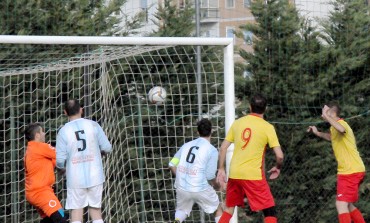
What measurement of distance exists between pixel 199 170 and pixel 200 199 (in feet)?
1.23

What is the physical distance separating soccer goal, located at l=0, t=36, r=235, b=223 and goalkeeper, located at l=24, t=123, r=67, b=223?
1.21 m

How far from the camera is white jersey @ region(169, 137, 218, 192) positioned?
12.0 metres

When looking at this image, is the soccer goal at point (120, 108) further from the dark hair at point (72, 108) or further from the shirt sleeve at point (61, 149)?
the shirt sleeve at point (61, 149)

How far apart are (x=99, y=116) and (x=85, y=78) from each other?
1.83 ft

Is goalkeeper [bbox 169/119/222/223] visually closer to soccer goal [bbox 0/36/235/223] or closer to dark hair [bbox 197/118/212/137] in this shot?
dark hair [bbox 197/118/212/137]

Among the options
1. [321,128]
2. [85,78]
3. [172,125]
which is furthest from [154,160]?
[321,128]

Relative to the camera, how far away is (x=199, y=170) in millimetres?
12055

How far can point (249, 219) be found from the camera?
14984mm

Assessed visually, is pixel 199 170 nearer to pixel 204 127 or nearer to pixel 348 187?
pixel 204 127

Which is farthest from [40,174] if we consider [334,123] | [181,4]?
[181,4]

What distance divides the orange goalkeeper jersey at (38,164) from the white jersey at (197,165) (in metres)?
1.52

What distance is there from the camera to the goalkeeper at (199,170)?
39.4 feet

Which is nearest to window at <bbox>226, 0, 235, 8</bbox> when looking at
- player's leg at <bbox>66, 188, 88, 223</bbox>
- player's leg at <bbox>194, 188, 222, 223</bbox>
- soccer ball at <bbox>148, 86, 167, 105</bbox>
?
soccer ball at <bbox>148, 86, 167, 105</bbox>

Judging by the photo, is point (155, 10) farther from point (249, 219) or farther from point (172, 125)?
point (249, 219)
